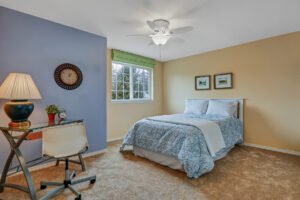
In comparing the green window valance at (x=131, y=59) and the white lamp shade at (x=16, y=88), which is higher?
the green window valance at (x=131, y=59)

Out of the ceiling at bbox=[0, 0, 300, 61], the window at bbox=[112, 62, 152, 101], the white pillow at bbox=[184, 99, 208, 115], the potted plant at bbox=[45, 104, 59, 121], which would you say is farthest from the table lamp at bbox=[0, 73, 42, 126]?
the white pillow at bbox=[184, 99, 208, 115]

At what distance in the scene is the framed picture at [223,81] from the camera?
399 cm

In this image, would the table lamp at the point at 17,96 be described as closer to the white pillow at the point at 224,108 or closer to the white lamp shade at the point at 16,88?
the white lamp shade at the point at 16,88


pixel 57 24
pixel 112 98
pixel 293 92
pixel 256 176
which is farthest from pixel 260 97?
pixel 57 24

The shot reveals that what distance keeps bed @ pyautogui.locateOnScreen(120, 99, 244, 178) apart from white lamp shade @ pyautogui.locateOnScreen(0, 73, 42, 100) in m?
1.78

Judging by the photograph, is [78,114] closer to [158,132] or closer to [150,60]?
[158,132]

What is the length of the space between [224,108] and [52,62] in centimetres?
343

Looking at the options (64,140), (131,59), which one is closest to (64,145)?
(64,140)

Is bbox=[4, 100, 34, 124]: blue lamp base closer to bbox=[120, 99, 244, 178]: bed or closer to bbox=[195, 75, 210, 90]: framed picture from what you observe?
bbox=[120, 99, 244, 178]: bed

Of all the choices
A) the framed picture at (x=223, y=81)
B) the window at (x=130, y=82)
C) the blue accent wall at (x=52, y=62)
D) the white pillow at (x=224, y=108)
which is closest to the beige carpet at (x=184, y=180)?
the blue accent wall at (x=52, y=62)

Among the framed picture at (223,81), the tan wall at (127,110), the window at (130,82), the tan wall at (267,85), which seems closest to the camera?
the tan wall at (267,85)

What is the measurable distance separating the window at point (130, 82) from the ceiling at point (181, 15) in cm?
107

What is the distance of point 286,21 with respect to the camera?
106 inches

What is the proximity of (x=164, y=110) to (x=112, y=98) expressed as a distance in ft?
6.43
